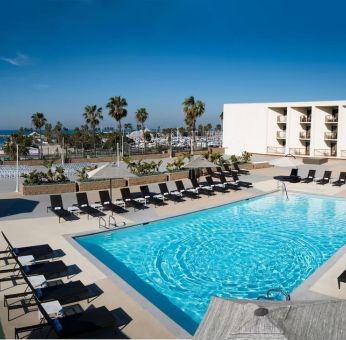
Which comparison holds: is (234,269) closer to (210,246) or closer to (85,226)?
(210,246)

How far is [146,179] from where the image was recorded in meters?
21.1

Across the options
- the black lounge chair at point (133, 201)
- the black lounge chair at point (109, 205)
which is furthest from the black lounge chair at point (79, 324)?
the black lounge chair at point (133, 201)

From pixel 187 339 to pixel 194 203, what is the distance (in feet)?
35.7

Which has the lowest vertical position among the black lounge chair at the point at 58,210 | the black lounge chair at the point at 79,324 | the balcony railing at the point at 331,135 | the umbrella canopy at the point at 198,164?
the black lounge chair at the point at 79,324

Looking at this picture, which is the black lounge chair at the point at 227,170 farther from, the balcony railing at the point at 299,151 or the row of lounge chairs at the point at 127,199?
the balcony railing at the point at 299,151

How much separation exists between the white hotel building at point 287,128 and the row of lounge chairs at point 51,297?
3590cm

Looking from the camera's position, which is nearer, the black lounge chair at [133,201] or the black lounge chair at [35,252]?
the black lounge chair at [35,252]

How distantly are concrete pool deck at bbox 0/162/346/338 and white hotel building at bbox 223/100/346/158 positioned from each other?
67.6ft

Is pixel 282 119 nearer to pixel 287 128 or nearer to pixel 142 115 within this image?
pixel 287 128

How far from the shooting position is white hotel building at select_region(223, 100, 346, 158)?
39.9 meters

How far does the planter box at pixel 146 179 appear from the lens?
20469 mm

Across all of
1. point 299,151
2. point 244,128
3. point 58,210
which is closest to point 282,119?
point 299,151

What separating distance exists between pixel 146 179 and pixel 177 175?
2367 millimetres

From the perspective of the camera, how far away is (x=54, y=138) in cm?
8519
